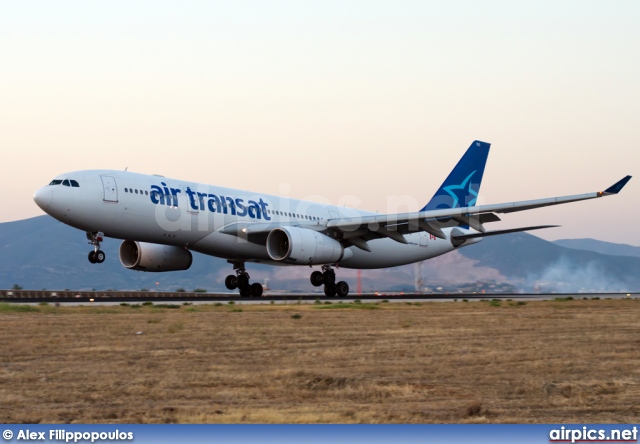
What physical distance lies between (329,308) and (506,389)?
57.9 ft

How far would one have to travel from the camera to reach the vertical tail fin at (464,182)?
1859 inches

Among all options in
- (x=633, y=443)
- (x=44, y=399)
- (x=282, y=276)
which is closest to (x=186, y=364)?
(x=44, y=399)

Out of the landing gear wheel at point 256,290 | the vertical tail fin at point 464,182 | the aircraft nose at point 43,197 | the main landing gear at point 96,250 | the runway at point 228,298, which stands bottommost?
the runway at point 228,298

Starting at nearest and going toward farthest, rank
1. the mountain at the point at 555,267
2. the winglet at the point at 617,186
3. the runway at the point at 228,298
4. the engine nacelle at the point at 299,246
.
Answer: the winglet at the point at 617,186 → the runway at the point at 228,298 → the engine nacelle at the point at 299,246 → the mountain at the point at 555,267

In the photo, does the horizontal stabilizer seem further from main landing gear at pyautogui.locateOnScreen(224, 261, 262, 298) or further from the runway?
main landing gear at pyautogui.locateOnScreen(224, 261, 262, 298)

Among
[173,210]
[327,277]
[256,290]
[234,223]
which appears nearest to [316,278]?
[327,277]

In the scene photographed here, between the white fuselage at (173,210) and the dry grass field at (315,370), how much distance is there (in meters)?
9.19

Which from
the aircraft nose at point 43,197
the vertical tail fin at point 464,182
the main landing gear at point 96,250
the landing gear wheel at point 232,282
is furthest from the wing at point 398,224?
the aircraft nose at point 43,197

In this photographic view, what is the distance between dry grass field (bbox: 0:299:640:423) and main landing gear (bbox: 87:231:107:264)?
29.3ft

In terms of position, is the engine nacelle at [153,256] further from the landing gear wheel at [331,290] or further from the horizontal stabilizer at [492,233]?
the horizontal stabilizer at [492,233]

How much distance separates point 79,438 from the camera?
28.1 ft

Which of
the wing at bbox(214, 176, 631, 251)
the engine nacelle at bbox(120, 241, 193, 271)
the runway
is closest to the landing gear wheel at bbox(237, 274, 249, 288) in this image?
the runway

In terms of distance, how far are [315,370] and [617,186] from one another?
21.5 m

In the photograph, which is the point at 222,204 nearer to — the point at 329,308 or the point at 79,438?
the point at 329,308
